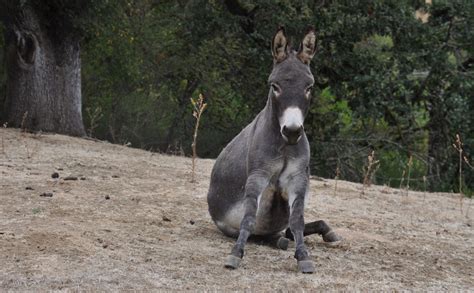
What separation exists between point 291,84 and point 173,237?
5.55 feet

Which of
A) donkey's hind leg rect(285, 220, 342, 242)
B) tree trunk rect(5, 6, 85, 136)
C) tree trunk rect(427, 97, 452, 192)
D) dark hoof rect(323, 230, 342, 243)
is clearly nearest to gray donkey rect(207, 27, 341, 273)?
donkey's hind leg rect(285, 220, 342, 242)

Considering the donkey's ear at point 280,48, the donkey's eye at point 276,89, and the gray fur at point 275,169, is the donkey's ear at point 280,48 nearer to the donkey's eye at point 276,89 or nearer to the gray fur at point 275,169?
the gray fur at point 275,169

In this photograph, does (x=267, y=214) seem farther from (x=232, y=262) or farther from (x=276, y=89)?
(x=276, y=89)

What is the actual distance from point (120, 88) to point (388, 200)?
789 centimetres

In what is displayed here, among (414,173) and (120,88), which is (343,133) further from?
(120,88)

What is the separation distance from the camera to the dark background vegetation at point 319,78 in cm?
1484

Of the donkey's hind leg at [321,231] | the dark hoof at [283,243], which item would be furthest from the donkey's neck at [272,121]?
the donkey's hind leg at [321,231]

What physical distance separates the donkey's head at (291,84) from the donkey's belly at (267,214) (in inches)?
27.2

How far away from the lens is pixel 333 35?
49.2 ft

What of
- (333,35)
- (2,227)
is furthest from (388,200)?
(333,35)

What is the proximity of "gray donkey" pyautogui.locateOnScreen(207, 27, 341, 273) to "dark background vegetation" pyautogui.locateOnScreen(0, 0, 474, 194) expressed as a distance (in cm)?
865

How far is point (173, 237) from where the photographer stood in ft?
20.3

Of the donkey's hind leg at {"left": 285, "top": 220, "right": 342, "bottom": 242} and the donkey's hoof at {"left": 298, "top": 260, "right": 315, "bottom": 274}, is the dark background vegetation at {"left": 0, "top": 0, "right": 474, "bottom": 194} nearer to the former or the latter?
the donkey's hind leg at {"left": 285, "top": 220, "right": 342, "bottom": 242}

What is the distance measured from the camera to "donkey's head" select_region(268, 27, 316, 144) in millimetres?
5180
